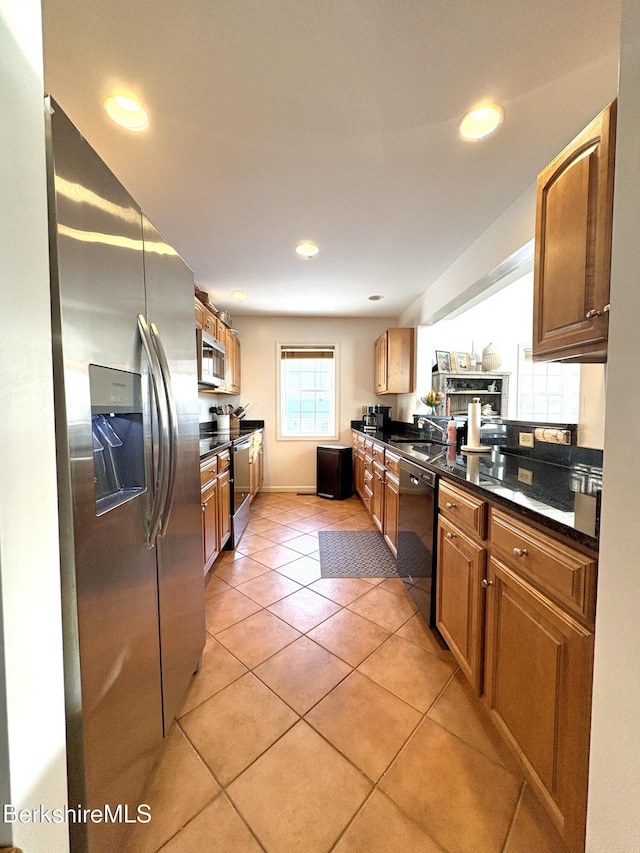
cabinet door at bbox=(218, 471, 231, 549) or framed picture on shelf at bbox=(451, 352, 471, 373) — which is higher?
framed picture on shelf at bbox=(451, 352, 471, 373)

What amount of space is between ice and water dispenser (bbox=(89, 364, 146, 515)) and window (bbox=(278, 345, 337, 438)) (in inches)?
157

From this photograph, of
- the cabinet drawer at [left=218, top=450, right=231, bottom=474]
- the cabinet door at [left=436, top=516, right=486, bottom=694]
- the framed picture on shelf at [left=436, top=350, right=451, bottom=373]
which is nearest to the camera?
the cabinet door at [left=436, top=516, right=486, bottom=694]

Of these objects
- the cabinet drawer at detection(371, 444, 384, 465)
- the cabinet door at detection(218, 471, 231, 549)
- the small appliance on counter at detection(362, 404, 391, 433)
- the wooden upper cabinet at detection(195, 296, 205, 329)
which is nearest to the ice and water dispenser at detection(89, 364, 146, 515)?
the cabinet door at detection(218, 471, 231, 549)

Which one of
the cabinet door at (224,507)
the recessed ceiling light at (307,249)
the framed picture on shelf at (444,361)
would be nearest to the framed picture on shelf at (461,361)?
the framed picture on shelf at (444,361)

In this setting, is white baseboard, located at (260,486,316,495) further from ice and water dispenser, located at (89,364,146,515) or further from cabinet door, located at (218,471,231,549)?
ice and water dispenser, located at (89,364,146,515)

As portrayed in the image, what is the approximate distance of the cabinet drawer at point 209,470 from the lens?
2121 mm

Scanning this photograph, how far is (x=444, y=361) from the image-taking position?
372 cm

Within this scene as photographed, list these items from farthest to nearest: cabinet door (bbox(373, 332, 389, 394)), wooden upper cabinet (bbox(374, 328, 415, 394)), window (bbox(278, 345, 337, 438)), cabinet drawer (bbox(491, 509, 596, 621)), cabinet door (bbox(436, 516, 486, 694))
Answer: window (bbox(278, 345, 337, 438))
cabinet door (bbox(373, 332, 389, 394))
wooden upper cabinet (bbox(374, 328, 415, 394))
cabinet door (bbox(436, 516, 486, 694))
cabinet drawer (bbox(491, 509, 596, 621))

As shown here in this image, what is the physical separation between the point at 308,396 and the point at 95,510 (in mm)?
4345

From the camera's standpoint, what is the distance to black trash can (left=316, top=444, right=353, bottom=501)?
444cm

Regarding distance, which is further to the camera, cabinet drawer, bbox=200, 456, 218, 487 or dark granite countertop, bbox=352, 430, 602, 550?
cabinet drawer, bbox=200, 456, 218, 487

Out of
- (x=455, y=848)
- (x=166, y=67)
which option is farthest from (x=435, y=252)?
(x=455, y=848)

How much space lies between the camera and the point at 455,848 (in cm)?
91

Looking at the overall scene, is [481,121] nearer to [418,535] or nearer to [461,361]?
[418,535]
